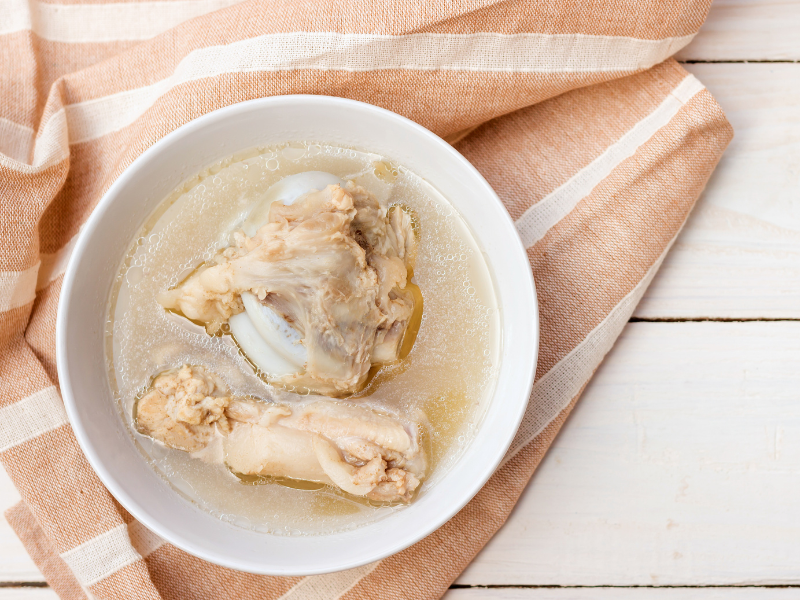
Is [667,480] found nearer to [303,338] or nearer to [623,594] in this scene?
[623,594]

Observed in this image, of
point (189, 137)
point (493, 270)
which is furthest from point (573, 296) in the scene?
point (189, 137)

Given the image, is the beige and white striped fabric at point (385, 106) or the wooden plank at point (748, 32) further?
the wooden plank at point (748, 32)

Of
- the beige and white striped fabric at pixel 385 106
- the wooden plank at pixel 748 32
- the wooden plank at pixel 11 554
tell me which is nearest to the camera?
the beige and white striped fabric at pixel 385 106

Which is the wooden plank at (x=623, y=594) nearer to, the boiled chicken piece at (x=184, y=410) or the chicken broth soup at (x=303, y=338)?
the chicken broth soup at (x=303, y=338)

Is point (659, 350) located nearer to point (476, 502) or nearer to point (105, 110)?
point (476, 502)

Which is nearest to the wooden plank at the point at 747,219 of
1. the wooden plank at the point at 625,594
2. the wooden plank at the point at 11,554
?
the wooden plank at the point at 625,594

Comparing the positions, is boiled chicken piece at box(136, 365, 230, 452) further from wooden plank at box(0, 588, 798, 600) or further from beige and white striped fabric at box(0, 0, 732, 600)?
wooden plank at box(0, 588, 798, 600)
